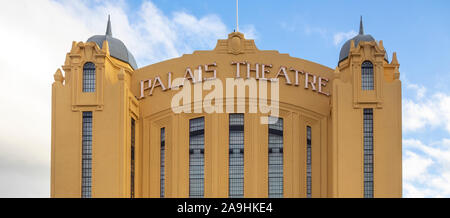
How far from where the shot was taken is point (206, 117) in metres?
38.5

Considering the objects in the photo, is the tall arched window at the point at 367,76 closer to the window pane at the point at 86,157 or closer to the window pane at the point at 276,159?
the window pane at the point at 276,159

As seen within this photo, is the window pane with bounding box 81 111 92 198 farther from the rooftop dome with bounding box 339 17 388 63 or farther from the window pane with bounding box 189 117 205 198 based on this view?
the rooftop dome with bounding box 339 17 388 63

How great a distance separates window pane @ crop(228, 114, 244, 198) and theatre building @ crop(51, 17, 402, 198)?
6 cm

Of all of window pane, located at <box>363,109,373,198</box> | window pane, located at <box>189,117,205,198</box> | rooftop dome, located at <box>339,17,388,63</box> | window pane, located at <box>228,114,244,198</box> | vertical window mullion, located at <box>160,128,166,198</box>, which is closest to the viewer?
window pane, located at <box>363,109,373,198</box>

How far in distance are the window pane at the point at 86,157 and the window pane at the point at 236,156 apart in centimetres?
830

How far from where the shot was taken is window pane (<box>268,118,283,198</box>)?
3775 cm

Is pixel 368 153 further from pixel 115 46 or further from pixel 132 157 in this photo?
pixel 115 46

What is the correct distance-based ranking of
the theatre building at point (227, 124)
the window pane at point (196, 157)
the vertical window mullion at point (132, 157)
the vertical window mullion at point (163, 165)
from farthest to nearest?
1. the vertical window mullion at point (163, 165)
2. the window pane at point (196, 157)
3. the vertical window mullion at point (132, 157)
4. the theatre building at point (227, 124)

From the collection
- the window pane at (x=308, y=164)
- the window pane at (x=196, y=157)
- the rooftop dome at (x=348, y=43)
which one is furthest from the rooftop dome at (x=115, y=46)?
the rooftop dome at (x=348, y=43)

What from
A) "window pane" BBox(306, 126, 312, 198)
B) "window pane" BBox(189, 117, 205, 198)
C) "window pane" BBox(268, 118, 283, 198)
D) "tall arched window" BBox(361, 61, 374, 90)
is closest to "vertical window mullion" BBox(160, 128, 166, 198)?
"window pane" BBox(189, 117, 205, 198)

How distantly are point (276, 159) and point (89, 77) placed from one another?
39.7 ft

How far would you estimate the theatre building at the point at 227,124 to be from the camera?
1373 inches
